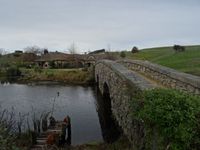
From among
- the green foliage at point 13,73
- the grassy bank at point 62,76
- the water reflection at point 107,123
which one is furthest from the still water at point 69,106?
the green foliage at point 13,73

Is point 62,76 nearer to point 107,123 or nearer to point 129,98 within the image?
point 107,123

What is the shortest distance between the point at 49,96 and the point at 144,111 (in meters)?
44.5

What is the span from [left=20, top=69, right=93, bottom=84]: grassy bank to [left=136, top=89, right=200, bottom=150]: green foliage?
207ft

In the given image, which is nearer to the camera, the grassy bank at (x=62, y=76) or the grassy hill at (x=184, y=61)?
the grassy hill at (x=184, y=61)

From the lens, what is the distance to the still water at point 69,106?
31706 mm

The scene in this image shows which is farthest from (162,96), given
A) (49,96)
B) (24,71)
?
(24,71)

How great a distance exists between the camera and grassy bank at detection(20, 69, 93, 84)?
250 feet

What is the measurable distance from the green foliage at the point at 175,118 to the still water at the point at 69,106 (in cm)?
1715

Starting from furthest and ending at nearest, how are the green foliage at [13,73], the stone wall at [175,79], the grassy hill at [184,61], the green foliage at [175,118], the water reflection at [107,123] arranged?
the green foliage at [13,73] < the grassy hill at [184,61] < the water reflection at [107,123] < the stone wall at [175,79] < the green foliage at [175,118]

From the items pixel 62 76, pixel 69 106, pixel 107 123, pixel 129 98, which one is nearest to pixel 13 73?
pixel 62 76

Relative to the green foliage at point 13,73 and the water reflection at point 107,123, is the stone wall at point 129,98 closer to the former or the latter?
the water reflection at point 107,123

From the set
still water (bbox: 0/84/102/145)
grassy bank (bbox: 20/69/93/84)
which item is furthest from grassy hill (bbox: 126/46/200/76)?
grassy bank (bbox: 20/69/93/84)

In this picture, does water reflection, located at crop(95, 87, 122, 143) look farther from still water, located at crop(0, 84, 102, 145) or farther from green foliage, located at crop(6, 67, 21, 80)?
green foliage, located at crop(6, 67, 21, 80)

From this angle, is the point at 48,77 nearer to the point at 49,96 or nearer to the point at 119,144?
the point at 49,96
